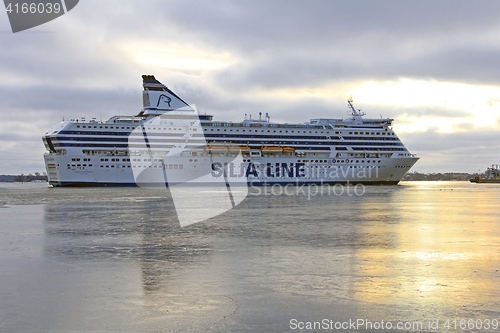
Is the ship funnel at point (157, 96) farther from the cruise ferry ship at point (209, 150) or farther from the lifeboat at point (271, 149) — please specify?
the lifeboat at point (271, 149)

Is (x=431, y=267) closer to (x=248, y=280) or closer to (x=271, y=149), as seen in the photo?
(x=248, y=280)

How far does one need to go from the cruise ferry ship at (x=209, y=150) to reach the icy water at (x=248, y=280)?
61948 mm

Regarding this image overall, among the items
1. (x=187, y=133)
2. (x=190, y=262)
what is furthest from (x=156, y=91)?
(x=190, y=262)

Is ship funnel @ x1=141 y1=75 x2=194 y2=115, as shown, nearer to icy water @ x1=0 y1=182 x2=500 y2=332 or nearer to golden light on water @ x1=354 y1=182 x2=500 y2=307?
icy water @ x1=0 y1=182 x2=500 y2=332

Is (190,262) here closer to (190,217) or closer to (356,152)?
(190,217)

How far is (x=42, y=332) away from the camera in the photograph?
634 cm

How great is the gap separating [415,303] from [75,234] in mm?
13350

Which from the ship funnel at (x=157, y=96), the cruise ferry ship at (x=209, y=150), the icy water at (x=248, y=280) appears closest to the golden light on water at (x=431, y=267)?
the icy water at (x=248, y=280)

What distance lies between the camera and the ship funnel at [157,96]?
8756 cm

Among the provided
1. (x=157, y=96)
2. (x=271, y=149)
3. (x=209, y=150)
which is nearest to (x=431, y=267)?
(x=209, y=150)

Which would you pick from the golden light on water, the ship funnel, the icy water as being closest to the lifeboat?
the ship funnel

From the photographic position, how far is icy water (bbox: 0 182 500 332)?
22.3ft

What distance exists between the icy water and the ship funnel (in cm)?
7189

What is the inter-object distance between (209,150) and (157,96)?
16980mm
